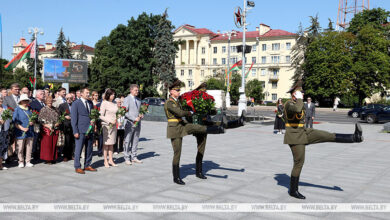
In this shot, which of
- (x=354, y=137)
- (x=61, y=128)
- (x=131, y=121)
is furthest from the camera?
(x=61, y=128)

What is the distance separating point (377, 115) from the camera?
2716 cm

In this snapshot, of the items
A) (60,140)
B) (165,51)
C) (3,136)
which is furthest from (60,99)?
(165,51)

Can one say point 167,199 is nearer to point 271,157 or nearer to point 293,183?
point 293,183

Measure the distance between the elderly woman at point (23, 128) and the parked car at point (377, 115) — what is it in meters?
25.9

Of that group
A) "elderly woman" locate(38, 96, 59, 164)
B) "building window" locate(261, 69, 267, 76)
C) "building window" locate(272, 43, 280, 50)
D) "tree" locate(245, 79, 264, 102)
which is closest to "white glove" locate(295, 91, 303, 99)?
"elderly woman" locate(38, 96, 59, 164)

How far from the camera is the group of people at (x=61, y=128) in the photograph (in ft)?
26.2

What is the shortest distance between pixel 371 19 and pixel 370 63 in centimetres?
1111

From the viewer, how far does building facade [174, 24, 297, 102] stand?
81312 millimetres

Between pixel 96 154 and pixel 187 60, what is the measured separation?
275 feet

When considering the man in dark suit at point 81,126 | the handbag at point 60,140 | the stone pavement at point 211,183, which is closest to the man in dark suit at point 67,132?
the handbag at point 60,140

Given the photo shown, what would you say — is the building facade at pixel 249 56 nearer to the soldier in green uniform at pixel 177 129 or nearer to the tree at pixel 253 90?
the tree at pixel 253 90

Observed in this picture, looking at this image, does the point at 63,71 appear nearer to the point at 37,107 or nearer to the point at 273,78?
the point at 37,107

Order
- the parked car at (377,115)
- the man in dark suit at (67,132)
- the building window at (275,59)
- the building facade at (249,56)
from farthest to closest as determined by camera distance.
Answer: the building window at (275,59) → the building facade at (249,56) → the parked car at (377,115) → the man in dark suit at (67,132)

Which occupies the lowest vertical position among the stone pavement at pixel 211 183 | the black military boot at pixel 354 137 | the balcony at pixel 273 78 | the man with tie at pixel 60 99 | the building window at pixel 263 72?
the stone pavement at pixel 211 183
